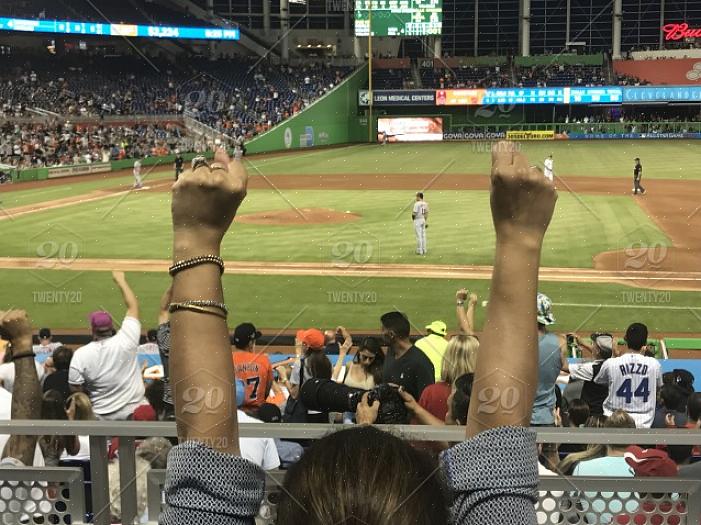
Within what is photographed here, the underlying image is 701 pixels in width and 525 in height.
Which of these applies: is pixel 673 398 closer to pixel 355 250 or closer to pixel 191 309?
pixel 191 309

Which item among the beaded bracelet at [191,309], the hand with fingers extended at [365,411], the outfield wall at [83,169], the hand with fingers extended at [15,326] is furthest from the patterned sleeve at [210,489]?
the outfield wall at [83,169]

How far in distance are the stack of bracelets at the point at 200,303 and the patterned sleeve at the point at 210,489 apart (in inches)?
8.3

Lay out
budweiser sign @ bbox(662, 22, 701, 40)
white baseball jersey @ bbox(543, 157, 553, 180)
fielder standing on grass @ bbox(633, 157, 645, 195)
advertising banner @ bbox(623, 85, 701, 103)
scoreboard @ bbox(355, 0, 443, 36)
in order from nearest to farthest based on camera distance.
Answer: white baseball jersey @ bbox(543, 157, 553, 180)
fielder standing on grass @ bbox(633, 157, 645, 195)
scoreboard @ bbox(355, 0, 443, 36)
advertising banner @ bbox(623, 85, 701, 103)
budweiser sign @ bbox(662, 22, 701, 40)

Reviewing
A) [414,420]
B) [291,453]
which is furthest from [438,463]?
[291,453]

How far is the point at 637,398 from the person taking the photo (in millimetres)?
5723

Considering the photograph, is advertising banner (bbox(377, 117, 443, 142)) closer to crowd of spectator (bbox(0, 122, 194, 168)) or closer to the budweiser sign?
crowd of spectator (bbox(0, 122, 194, 168))

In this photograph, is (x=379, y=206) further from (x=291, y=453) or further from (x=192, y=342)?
(x=192, y=342)

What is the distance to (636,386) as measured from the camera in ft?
18.8

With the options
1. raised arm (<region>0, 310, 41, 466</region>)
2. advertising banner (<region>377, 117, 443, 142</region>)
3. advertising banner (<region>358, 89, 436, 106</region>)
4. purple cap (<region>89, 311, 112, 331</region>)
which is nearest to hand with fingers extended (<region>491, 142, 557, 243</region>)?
raised arm (<region>0, 310, 41, 466</region>)

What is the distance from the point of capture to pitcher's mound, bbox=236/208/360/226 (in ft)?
64.2

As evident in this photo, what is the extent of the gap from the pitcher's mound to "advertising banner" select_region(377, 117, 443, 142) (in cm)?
2513

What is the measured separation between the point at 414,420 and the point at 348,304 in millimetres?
9974

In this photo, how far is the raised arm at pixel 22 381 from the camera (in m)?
2.58

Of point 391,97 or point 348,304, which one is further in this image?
point 391,97
